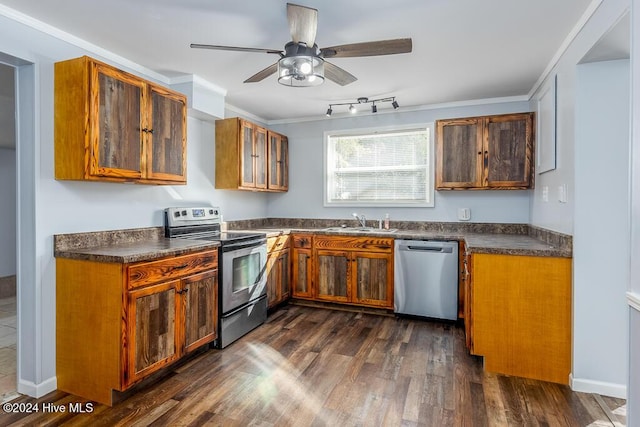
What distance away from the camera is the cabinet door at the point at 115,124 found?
224 cm

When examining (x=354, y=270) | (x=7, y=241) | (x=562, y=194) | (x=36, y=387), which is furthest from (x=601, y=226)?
(x=7, y=241)

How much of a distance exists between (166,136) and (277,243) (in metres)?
1.63

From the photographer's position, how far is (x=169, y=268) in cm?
241

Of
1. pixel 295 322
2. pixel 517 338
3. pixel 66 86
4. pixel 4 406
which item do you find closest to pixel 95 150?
pixel 66 86

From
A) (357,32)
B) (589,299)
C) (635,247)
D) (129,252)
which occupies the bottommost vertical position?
(589,299)

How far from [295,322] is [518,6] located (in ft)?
10.3

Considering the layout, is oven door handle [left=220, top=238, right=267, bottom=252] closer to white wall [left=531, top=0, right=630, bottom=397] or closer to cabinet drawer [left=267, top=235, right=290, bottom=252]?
cabinet drawer [left=267, top=235, right=290, bottom=252]

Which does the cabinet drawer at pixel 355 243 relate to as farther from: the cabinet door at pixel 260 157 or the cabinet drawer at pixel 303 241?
the cabinet door at pixel 260 157

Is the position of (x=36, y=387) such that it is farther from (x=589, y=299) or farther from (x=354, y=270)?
(x=589, y=299)

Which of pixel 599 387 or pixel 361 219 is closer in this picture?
pixel 599 387

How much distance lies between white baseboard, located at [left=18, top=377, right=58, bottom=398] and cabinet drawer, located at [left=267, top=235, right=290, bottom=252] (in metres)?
2.00

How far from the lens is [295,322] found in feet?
11.8

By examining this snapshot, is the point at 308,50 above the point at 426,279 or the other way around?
above

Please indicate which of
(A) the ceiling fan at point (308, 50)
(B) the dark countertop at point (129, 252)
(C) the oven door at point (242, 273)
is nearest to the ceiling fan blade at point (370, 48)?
(A) the ceiling fan at point (308, 50)
